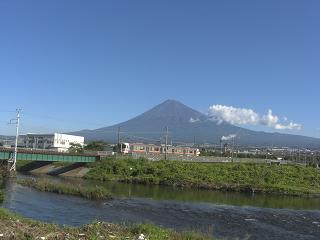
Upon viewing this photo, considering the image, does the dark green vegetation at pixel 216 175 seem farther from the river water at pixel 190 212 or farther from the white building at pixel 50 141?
the white building at pixel 50 141

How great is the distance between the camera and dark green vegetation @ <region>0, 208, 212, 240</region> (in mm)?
15305

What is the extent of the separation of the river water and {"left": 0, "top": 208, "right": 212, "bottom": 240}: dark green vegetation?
7.93 metres

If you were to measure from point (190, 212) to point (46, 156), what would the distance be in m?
41.9

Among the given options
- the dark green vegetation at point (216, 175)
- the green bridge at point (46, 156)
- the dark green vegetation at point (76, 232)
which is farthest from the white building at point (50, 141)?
the dark green vegetation at point (76, 232)

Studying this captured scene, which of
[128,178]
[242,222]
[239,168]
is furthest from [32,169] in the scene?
[242,222]

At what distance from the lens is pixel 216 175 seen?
68312mm

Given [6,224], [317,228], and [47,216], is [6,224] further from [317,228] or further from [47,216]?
[317,228]

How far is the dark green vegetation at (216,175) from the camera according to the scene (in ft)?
200

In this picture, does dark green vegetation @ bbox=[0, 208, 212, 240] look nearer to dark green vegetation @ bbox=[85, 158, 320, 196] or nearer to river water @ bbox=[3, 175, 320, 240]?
river water @ bbox=[3, 175, 320, 240]

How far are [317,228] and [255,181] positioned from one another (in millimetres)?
31443

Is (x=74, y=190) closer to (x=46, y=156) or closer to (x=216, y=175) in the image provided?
(x=216, y=175)

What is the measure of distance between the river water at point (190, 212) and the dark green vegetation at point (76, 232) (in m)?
7.93

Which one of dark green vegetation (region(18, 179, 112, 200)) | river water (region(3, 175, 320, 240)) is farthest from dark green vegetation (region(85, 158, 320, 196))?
dark green vegetation (region(18, 179, 112, 200))

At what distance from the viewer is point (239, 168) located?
72.6m
